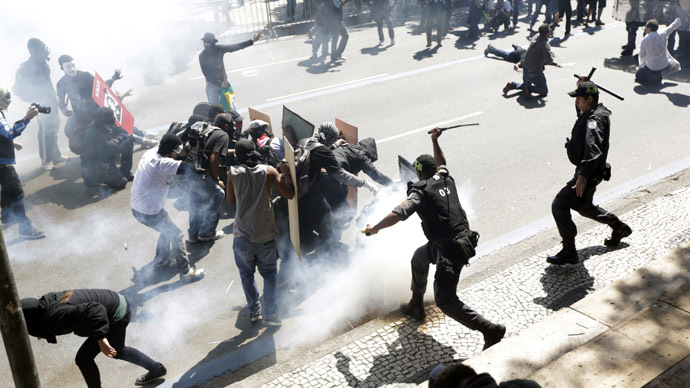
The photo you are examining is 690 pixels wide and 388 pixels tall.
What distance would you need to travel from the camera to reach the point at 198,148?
620 centimetres

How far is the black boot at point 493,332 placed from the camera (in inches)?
172

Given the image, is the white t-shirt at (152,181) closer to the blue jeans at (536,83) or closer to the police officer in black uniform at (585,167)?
the police officer in black uniform at (585,167)

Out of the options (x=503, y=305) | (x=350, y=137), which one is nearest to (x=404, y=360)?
(x=503, y=305)

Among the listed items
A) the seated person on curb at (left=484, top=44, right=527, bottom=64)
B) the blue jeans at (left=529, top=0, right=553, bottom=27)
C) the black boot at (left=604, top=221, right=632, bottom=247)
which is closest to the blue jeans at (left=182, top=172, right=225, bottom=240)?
the black boot at (left=604, top=221, right=632, bottom=247)

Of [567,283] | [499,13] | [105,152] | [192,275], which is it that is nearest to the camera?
[567,283]

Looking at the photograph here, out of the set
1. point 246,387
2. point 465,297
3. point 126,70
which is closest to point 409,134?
point 465,297

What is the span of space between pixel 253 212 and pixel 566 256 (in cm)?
295

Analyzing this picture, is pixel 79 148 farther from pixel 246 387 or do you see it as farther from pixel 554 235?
pixel 554 235

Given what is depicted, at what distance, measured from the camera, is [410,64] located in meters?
13.3

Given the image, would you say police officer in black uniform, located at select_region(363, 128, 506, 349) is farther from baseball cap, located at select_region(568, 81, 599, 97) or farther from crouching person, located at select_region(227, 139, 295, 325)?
baseball cap, located at select_region(568, 81, 599, 97)

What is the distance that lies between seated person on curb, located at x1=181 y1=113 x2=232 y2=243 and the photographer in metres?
1.98

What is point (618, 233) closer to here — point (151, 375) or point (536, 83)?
point (151, 375)

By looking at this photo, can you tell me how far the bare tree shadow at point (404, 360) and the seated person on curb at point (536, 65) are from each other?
7196mm

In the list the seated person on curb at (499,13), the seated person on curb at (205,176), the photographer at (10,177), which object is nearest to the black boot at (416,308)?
the seated person on curb at (205,176)
